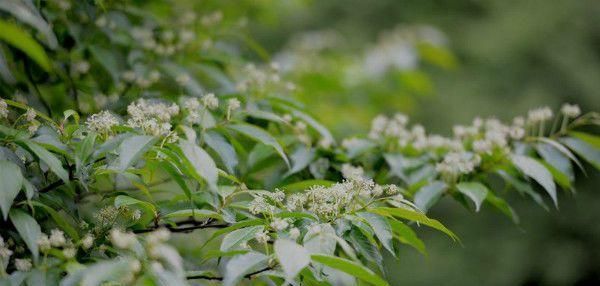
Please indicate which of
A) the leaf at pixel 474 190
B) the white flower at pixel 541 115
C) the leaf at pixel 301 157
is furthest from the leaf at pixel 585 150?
the leaf at pixel 301 157

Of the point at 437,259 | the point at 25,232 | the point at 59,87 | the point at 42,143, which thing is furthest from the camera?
the point at 437,259

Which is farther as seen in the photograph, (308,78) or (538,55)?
(538,55)

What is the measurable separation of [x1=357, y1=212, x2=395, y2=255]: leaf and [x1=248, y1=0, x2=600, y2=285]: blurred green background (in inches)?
102

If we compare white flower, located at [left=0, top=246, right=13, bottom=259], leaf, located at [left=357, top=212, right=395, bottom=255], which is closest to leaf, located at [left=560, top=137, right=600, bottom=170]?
leaf, located at [left=357, top=212, right=395, bottom=255]

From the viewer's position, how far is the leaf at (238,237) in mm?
1240

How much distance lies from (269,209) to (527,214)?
456 cm

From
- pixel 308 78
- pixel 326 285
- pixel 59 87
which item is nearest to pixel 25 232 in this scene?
pixel 326 285

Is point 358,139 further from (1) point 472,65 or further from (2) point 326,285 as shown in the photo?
(1) point 472,65

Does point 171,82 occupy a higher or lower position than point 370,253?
higher

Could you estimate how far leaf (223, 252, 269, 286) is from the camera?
1.05 metres

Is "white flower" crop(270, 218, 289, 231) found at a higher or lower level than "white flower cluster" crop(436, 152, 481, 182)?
lower

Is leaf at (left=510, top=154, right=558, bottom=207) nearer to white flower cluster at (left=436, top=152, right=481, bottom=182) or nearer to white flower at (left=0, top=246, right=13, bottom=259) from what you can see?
white flower cluster at (left=436, top=152, right=481, bottom=182)

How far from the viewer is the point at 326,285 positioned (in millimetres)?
1234

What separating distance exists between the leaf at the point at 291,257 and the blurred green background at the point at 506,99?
2.90m
